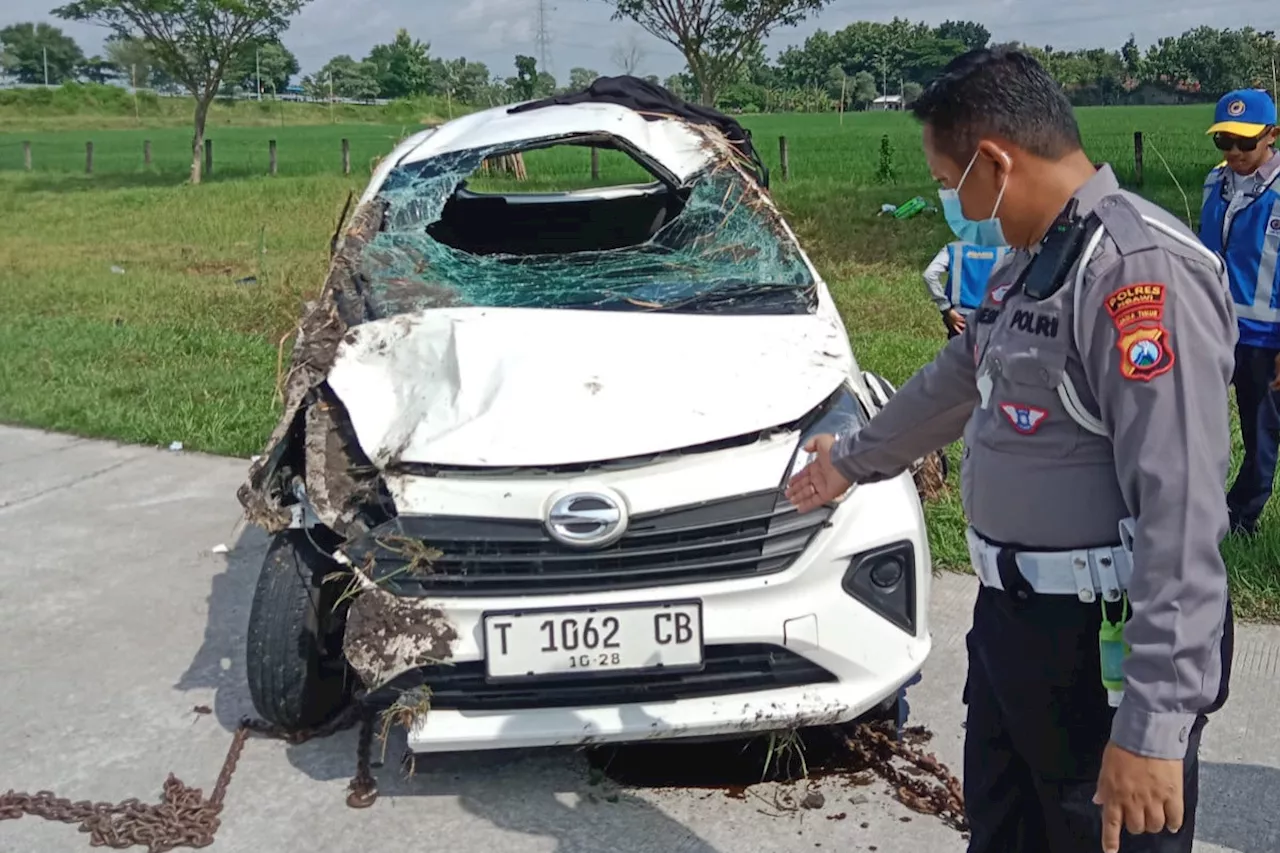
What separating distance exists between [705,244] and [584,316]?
99 centimetres

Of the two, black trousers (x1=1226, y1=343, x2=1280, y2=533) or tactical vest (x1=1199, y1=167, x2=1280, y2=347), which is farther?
black trousers (x1=1226, y1=343, x2=1280, y2=533)

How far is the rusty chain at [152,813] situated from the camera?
2.89m

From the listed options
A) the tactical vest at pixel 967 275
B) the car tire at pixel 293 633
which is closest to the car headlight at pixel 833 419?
the car tire at pixel 293 633

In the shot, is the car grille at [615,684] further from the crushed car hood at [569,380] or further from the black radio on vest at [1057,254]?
the black radio on vest at [1057,254]

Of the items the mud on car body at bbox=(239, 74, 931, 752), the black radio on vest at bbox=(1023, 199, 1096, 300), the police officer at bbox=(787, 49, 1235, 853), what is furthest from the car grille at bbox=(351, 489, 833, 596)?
the black radio on vest at bbox=(1023, 199, 1096, 300)

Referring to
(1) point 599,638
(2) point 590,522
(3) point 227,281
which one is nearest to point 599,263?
(2) point 590,522

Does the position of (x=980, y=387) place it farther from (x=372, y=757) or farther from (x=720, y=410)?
(x=372, y=757)

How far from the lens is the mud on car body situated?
273cm

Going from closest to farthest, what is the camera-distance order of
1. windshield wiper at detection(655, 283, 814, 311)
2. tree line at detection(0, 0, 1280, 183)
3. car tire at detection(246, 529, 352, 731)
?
car tire at detection(246, 529, 352, 731), windshield wiper at detection(655, 283, 814, 311), tree line at detection(0, 0, 1280, 183)

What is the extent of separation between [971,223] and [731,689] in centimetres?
132

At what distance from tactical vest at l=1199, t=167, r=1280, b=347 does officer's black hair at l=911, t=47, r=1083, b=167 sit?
2932 mm

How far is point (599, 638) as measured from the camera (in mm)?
2707

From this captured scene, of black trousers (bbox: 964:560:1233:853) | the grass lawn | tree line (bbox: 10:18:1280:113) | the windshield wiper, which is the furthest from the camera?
tree line (bbox: 10:18:1280:113)

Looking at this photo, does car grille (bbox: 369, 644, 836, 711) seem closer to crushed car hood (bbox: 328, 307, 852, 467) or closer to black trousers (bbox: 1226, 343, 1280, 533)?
crushed car hood (bbox: 328, 307, 852, 467)
